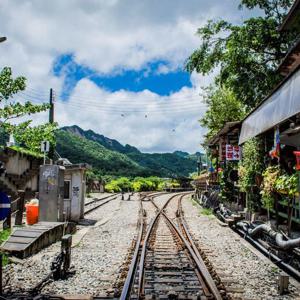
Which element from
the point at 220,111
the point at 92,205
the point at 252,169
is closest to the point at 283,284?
the point at 252,169

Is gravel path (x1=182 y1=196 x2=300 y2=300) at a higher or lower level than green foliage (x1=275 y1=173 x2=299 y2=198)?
lower

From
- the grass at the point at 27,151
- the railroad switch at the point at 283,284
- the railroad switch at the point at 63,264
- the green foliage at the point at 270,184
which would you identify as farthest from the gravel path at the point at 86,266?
the grass at the point at 27,151

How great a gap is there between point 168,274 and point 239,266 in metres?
1.86

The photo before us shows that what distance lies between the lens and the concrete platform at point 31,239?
27.9 feet

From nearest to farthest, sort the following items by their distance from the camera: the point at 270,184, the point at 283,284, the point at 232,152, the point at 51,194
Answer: the point at 283,284
the point at 270,184
the point at 51,194
the point at 232,152

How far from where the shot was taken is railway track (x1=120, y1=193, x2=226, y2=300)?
237 inches

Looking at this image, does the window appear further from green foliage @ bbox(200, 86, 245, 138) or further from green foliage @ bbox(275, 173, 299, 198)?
green foliage @ bbox(200, 86, 245, 138)

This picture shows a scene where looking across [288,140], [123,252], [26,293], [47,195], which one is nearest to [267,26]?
[288,140]

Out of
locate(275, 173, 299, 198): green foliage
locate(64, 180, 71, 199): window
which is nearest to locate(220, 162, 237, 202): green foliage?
locate(64, 180, 71, 199): window

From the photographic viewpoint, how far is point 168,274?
723cm

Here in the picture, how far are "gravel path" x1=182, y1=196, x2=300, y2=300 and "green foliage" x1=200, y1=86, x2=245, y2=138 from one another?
21214mm

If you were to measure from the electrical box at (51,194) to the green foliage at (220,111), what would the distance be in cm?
2165

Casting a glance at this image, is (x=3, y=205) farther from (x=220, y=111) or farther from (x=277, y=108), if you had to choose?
(x=220, y=111)

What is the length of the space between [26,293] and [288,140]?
7.26m
